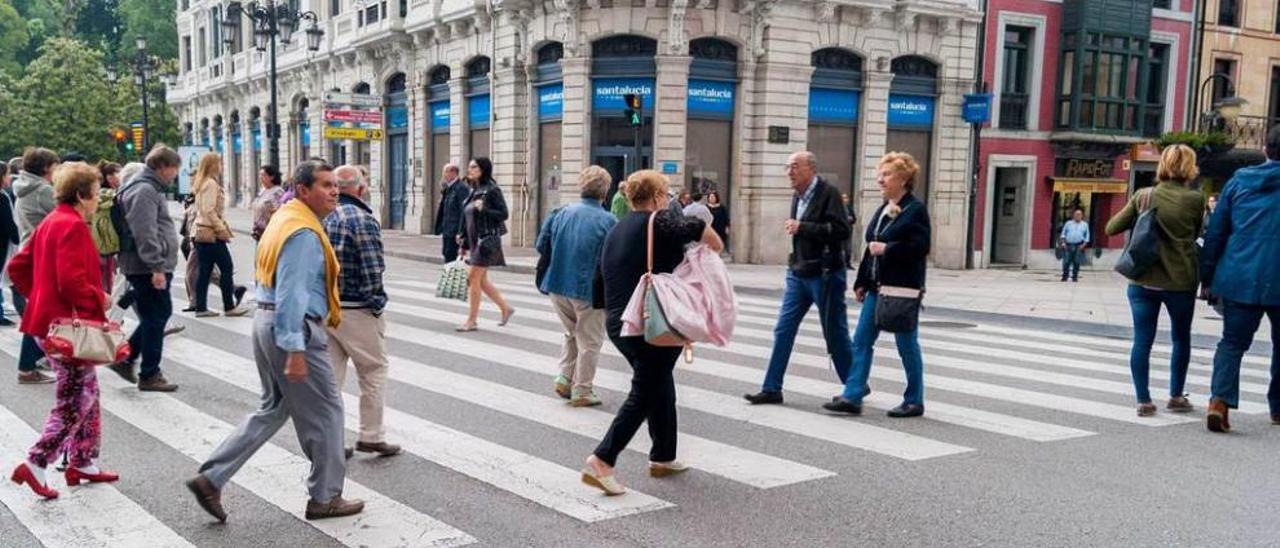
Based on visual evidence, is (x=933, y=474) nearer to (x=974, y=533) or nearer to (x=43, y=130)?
(x=974, y=533)

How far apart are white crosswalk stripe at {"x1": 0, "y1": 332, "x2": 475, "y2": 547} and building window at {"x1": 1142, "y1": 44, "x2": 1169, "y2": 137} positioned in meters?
30.3

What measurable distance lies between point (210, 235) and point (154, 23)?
61.3 meters

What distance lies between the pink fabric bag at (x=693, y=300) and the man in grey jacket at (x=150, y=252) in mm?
4295

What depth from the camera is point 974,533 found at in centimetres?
472

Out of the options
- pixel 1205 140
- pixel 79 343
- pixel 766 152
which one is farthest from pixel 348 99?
pixel 79 343

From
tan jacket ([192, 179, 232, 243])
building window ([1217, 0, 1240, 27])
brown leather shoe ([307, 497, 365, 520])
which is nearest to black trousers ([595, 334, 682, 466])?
brown leather shoe ([307, 497, 365, 520])

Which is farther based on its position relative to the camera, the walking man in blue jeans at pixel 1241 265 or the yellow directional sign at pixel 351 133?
the yellow directional sign at pixel 351 133

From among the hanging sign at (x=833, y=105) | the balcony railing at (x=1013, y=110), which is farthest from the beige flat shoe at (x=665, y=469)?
the balcony railing at (x=1013, y=110)

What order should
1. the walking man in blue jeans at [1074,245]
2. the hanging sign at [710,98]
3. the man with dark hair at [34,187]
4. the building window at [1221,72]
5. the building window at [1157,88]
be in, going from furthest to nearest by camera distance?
the building window at [1221,72] < the building window at [1157,88] < the walking man in blue jeans at [1074,245] < the hanging sign at [710,98] < the man with dark hair at [34,187]

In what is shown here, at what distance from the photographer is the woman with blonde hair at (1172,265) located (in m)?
7.09

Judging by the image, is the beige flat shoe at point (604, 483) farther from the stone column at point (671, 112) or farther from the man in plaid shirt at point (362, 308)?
the stone column at point (671, 112)

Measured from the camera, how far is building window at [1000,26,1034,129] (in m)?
28.0

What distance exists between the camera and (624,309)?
532 centimetres

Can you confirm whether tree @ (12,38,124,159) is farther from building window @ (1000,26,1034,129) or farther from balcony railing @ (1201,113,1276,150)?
balcony railing @ (1201,113,1276,150)
